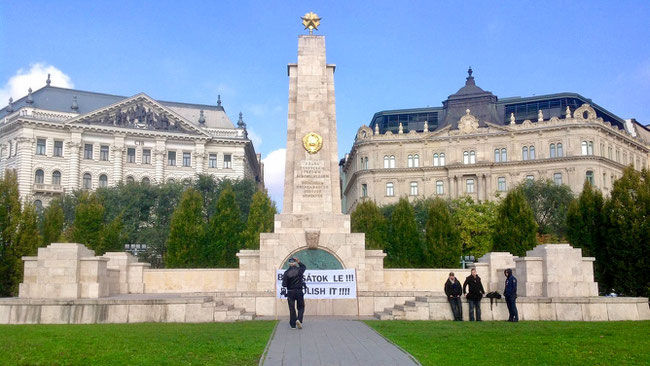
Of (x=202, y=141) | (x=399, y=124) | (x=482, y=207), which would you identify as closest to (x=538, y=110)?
(x=399, y=124)

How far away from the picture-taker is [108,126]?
8612 centimetres

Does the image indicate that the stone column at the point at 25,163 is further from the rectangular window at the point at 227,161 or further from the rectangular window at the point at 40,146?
the rectangular window at the point at 227,161

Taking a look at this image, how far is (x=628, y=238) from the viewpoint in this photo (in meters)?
28.6

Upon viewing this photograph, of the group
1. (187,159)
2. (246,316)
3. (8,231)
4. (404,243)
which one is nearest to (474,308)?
(246,316)

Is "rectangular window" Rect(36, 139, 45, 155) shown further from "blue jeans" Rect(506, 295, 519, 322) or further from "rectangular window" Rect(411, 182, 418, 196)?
"blue jeans" Rect(506, 295, 519, 322)

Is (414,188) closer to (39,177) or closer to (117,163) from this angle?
(117,163)

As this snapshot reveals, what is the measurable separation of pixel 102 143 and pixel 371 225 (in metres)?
53.7

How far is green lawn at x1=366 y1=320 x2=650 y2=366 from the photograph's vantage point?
12.1 meters

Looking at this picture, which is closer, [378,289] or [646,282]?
[378,289]

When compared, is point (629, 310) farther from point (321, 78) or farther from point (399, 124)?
point (399, 124)

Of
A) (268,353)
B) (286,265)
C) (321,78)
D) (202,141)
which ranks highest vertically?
(202,141)

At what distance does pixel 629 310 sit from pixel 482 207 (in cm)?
4234

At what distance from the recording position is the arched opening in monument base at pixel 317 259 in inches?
977

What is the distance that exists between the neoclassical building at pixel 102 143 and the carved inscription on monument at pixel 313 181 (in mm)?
58067
